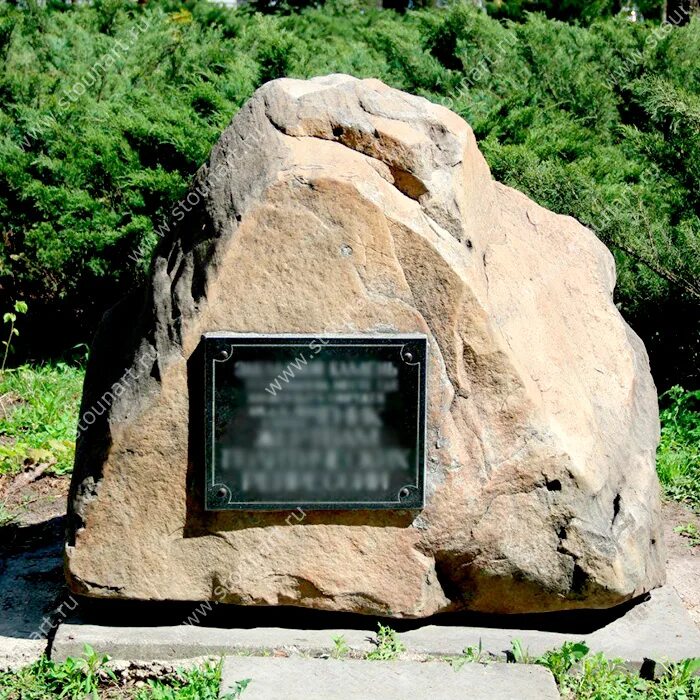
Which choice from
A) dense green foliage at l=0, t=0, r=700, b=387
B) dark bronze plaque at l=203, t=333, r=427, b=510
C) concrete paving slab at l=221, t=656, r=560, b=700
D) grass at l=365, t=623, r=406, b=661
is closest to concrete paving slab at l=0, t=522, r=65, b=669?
concrete paving slab at l=221, t=656, r=560, b=700

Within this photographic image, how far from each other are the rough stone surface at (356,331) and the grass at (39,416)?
1646 millimetres

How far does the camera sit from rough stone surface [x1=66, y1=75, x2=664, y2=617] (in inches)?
115

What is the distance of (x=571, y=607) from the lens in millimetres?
3123

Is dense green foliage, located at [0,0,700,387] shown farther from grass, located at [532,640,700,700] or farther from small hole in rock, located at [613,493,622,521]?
grass, located at [532,640,700,700]

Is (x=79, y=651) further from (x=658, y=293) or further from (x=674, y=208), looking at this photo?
(x=674, y=208)

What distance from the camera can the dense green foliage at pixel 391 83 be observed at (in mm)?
5391

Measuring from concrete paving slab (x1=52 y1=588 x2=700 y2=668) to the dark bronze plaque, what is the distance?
397 mm

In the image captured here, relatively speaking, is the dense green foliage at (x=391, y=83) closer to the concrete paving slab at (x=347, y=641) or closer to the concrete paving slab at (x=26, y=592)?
the concrete paving slab at (x=26, y=592)

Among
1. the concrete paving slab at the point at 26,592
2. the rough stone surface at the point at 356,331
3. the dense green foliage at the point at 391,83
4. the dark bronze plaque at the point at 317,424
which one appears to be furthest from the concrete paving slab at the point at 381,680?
the dense green foliage at the point at 391,83

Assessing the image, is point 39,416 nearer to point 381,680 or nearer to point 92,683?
point 92,683

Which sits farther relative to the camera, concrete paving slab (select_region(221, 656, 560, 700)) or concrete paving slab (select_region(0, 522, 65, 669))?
concrete paving slab (select_region(0, 522, 65, 669))

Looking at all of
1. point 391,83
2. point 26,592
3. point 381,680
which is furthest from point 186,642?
point 391,83

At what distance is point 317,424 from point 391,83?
4230 millimetres

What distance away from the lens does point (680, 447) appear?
200 inches
